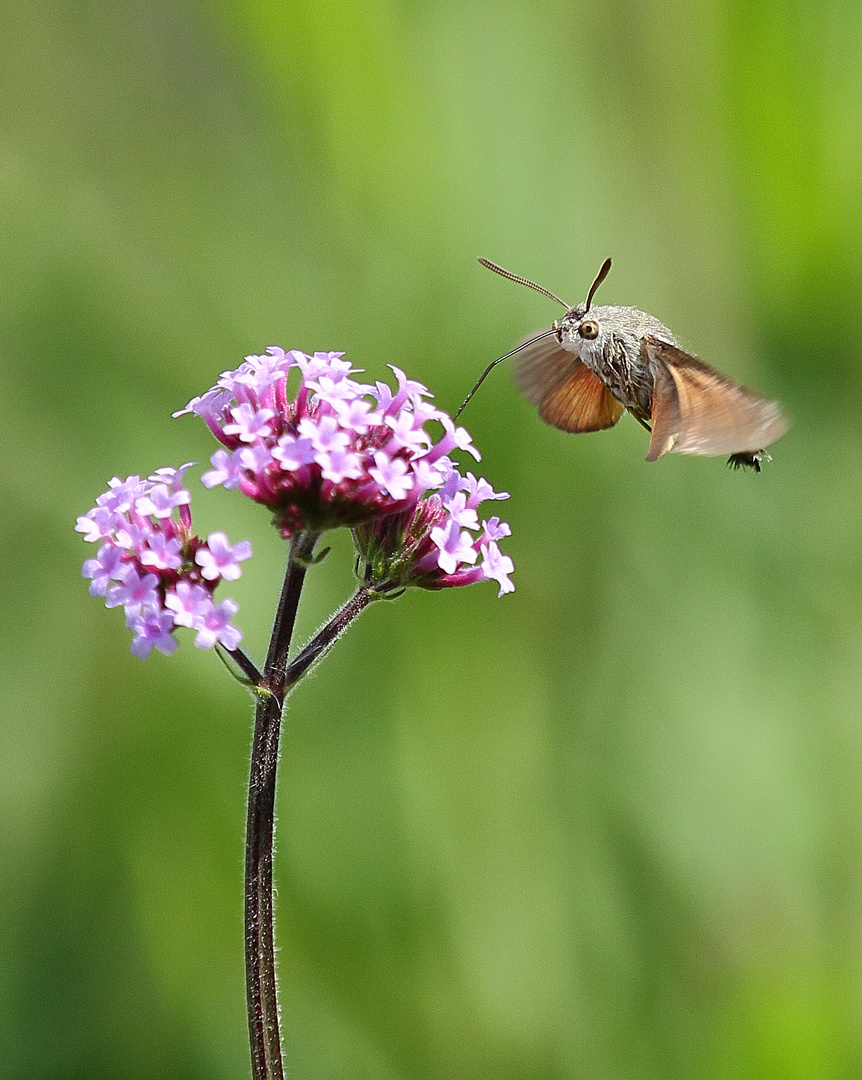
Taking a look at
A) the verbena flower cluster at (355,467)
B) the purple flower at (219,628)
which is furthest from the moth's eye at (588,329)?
the purple flower at (219,628)

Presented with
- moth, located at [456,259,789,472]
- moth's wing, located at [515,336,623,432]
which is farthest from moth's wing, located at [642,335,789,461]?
moth's wing, located at [515,336,623,432]

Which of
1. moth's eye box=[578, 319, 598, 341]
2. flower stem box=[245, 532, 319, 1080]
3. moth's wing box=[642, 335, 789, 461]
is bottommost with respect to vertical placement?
flower stem box=[245, 532, 319, 1080]

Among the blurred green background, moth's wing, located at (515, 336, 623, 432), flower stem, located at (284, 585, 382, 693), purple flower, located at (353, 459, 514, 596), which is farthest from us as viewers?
the blurred green background

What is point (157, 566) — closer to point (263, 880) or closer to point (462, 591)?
point (263, 880)

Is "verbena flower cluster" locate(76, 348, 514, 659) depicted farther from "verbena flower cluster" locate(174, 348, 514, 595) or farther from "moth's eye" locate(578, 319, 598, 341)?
"moth's eye" locate(578, 319, 598, 341)

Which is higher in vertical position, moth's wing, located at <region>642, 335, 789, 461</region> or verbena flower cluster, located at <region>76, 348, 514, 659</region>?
moth's wing, located at <region>642, 335, 789, 461</region>

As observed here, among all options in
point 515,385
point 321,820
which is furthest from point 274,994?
point 515,385

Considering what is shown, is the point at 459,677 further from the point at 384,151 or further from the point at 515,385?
the point at 384,151

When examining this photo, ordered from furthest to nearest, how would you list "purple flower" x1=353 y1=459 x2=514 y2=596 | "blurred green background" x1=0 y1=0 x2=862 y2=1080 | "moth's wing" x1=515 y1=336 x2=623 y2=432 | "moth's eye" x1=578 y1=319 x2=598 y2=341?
"blurred green background" x1=0 y1=0 x2=862 y2=1080 → "moth's wing" x1=515 y1=336 x2=623 y2=432 → "moth's eye" x1=578 y1=319 x2=598 y2=341 → "purple flower" x1=353 y1=459 x2=514 y2=596
